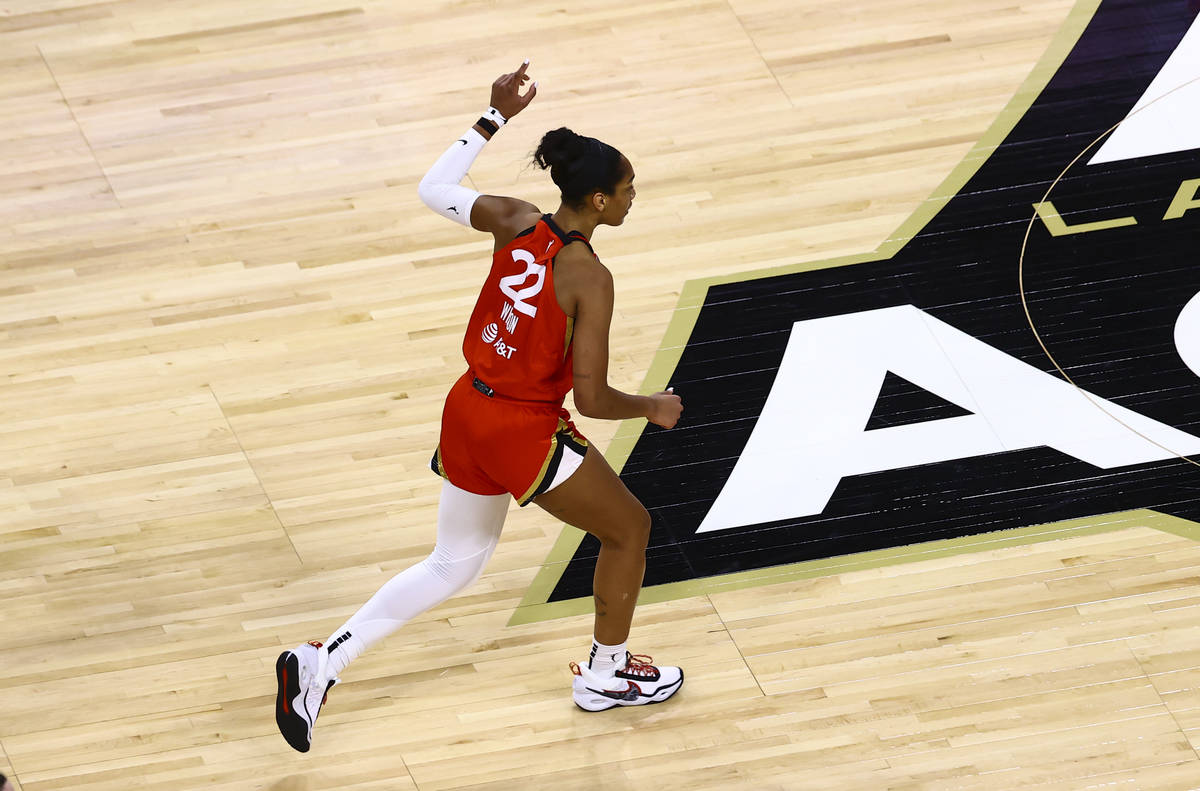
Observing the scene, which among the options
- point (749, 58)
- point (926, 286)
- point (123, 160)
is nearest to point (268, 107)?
point (123, 160)

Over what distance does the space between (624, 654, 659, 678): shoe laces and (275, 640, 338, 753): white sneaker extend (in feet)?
2.60

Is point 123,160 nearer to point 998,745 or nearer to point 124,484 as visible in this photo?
point 124,484

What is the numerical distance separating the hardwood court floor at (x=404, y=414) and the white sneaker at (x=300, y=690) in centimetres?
18

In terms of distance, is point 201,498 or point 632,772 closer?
point 632,772

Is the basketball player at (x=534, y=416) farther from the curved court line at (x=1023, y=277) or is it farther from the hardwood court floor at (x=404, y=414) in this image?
the curved court line at (x=1023, y=277)

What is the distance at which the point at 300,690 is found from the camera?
3.87 meters

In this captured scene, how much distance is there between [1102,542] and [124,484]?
9.78ft

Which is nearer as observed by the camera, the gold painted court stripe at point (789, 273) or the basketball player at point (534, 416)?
the basketball player at point (534, 416)

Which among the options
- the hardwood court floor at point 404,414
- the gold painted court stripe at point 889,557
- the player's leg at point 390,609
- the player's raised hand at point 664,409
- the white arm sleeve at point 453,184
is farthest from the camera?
the gold painted court stripe at point 889,557

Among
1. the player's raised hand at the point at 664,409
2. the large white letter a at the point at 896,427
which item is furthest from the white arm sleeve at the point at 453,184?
the large white letter a at the point at 896,427

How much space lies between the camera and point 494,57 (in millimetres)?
6281

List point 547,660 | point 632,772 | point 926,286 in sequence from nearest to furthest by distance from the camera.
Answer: point 632,772 < point 547,660 < point 926,286

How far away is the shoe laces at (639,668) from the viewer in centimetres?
405

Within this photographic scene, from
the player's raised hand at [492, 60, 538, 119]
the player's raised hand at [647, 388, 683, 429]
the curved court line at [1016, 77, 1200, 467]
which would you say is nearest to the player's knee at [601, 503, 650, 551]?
the player's raised hand at [647, 388, 683, 429]
